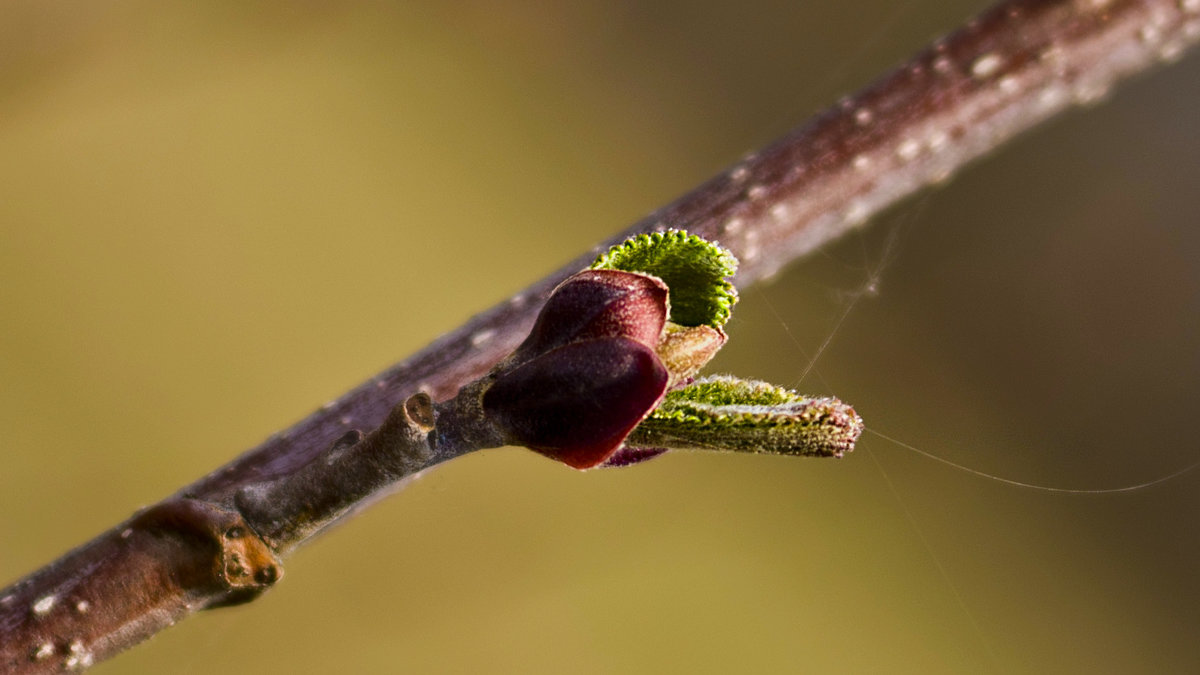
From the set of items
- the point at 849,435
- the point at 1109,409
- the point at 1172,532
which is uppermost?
the point at 849,435

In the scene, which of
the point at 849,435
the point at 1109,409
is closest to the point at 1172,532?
the point at 1109,409

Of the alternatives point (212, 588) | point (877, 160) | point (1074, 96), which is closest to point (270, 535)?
point (212, 588)

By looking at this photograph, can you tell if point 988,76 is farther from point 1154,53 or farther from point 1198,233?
point 1198,233

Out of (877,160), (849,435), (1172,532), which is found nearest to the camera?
(849,435)

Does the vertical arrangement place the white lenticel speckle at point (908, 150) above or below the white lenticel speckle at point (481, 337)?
below

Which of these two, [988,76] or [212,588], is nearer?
[212,588]

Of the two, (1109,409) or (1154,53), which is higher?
(1154,53)

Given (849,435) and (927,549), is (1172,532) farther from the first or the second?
(849,435)

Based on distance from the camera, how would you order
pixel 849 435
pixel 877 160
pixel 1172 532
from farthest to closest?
pixel 1172 532 < pixel 877 160 < pixel 849 435

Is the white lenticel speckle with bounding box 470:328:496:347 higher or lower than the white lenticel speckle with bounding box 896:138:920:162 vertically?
higher
